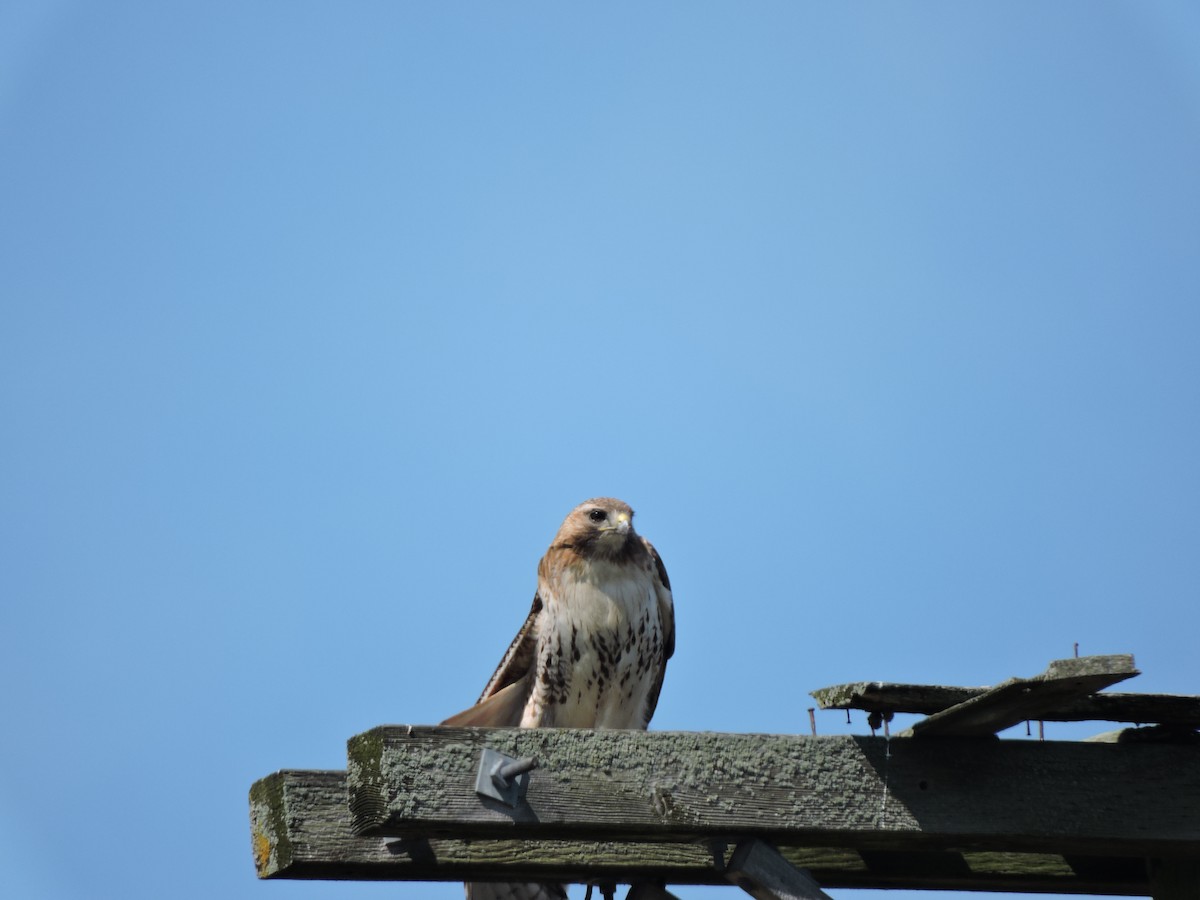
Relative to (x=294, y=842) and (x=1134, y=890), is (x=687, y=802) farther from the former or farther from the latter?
(x=1134, y=890)

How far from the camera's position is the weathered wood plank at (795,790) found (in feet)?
14.3

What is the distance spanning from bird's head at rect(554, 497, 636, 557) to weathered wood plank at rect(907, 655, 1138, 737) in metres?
3.95

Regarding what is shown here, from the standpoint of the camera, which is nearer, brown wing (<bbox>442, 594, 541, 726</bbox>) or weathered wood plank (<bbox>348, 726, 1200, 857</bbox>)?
weathered wood plank (<bbox>348, 726, 1200, 857</bbox>)

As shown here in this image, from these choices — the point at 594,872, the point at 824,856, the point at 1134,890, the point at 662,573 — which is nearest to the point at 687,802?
the point at 594,872

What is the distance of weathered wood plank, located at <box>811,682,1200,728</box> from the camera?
4.56 m

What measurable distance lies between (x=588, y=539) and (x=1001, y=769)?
4.08 meters

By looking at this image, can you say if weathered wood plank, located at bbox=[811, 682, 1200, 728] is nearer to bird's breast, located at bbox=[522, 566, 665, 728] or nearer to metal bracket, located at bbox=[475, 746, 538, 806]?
metal bracket, located at bbox=[475, 746, 538, 806]

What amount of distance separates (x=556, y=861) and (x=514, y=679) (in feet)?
10.5

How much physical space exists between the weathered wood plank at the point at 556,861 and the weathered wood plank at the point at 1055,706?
2.13 feet

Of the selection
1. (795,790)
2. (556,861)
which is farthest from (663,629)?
(795,790)

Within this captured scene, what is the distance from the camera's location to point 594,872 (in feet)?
17.9

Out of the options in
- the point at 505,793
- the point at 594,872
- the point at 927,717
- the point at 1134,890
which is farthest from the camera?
the point at 1134,890

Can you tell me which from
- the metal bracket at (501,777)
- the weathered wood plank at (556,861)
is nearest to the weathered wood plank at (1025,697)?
the weathered wood plank at (556,861)

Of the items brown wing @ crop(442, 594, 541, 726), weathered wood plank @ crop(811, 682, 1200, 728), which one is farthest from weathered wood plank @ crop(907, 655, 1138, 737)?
brown wing @ crop(442, 594, 541, 726)
